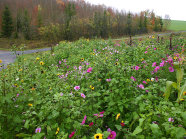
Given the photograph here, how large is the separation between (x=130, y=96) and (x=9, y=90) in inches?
67.7

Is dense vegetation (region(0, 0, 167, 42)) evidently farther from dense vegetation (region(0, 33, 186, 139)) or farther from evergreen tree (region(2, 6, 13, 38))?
dense vegetation (region(0, 33, 186, 139))

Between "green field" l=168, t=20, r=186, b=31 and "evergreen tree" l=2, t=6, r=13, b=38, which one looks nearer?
"evergreen tree" l=2, t=6, r=13, b=38

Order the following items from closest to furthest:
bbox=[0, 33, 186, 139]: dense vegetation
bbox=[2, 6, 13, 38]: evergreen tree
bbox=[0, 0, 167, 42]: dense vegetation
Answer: bbox=[0, 33, 186, 139]: dense vegetation → bbox=[0, 0, 167, 42]: dense vegetation → bbox=[2, 6, 13, 38]: evergreen tree

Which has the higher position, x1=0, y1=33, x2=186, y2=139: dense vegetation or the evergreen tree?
the evergreen tree

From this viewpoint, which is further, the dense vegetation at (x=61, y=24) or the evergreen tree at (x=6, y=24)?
the evergreen tree at (x=6, y=24)

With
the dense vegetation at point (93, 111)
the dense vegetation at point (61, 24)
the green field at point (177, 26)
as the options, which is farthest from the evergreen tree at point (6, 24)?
the green field at point (177, 26)

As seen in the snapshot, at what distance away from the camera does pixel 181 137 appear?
105cm

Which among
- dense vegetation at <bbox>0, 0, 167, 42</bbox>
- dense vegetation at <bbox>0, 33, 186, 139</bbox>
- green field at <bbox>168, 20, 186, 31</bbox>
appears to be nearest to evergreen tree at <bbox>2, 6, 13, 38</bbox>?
dense vegetation at <bbox>0, 0, 167, 42</bbox>

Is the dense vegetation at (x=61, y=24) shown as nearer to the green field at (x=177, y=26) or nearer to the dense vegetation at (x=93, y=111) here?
the green field at (x=177, y=26)

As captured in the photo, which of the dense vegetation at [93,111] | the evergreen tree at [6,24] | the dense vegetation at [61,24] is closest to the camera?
the dense vegetation at [93,111]

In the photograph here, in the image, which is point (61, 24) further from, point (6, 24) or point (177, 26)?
point (177, 26)

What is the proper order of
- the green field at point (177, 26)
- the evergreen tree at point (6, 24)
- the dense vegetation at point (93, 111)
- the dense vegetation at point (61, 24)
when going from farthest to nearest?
the green field at point (177, 26), the evergreen tree at point (6, 24), the dense vegetation at point (61, 24), the dense vegetation at point (93, 111)

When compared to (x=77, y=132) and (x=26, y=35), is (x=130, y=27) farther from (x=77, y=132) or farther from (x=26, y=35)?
(x=77, y=132)

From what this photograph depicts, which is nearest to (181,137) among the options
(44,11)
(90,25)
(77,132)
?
(77,132)
